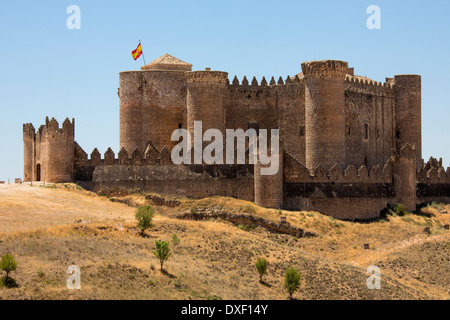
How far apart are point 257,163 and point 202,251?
9.64 meters

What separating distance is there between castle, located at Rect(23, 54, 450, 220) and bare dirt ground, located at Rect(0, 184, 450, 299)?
1243mm

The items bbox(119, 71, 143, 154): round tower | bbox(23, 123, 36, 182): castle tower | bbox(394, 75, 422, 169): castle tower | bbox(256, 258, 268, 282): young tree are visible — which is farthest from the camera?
bbox(394, 75, 422, 169): castle tower

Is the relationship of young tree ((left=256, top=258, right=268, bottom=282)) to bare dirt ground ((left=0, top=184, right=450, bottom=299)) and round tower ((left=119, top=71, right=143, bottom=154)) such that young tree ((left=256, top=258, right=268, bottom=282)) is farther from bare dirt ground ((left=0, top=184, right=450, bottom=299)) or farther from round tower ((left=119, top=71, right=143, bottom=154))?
round tower ((left=119, top=71, right=143, bottom=154))

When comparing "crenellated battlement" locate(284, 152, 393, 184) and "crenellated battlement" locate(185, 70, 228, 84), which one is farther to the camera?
"crenellated battlement" locate(185, 70, 228, 84)

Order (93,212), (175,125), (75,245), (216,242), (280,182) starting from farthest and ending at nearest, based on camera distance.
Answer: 1. (175,125)
2. (280,182)
3. (93,212)
4. (216,242)
5. (75,245)

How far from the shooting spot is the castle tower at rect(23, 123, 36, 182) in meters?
50.0

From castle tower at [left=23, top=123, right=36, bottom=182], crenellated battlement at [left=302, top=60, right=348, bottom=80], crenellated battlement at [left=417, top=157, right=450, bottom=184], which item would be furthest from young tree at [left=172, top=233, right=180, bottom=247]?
crenellated battlement at [left=417, top=157, right=450, bottom=184]
